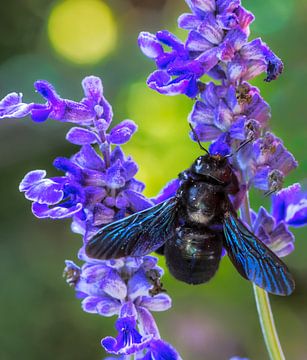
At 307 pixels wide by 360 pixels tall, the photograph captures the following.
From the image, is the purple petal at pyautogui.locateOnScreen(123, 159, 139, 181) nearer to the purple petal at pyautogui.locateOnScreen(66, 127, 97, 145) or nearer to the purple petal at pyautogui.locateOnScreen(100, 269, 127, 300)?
the purple petal at pyautogui.locateOnScreen(66, 127, 97, 145)

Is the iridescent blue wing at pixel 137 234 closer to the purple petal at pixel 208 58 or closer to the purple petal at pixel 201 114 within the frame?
the purple petal at pixel 201 114

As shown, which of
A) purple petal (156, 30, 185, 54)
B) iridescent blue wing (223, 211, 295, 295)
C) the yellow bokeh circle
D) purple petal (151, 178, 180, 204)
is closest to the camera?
iridescent blue wing (223, 211, 295, 295)

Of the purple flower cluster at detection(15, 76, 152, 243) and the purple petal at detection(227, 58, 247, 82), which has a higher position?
the purple petal at detection(227, 58, 247, 82)

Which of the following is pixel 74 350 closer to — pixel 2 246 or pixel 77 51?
pixel 2 246

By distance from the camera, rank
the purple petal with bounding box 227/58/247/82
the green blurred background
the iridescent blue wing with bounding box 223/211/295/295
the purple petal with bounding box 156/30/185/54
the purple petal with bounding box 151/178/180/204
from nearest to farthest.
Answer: the iridescent blue wing with bounding box 223/211/295/295, the purple petal with bounding box 227/58/247/82, the purple petal with bounding box 156/30/185/54, the purple petal with bounding box 151/178/180/204, the green blurred background

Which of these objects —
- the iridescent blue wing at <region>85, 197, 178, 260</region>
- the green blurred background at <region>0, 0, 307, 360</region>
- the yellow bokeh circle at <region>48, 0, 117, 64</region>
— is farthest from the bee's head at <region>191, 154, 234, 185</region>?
the yellow bokeh circle at <region>48, 0, 117, 64</region>

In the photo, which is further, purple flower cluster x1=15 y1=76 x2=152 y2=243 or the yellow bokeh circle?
the yellow bokeh circle

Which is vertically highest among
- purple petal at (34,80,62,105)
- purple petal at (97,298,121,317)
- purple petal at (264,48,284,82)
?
purple petal at (34,80,62,105)

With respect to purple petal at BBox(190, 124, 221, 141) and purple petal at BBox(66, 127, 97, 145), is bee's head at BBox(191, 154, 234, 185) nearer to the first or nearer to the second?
purple petal at BBox(190, 124, 221, 141)

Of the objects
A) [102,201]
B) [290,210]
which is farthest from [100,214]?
[290,210]

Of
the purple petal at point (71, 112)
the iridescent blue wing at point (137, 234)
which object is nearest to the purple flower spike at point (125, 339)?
the iridescent blue wing at point (137, 234)
